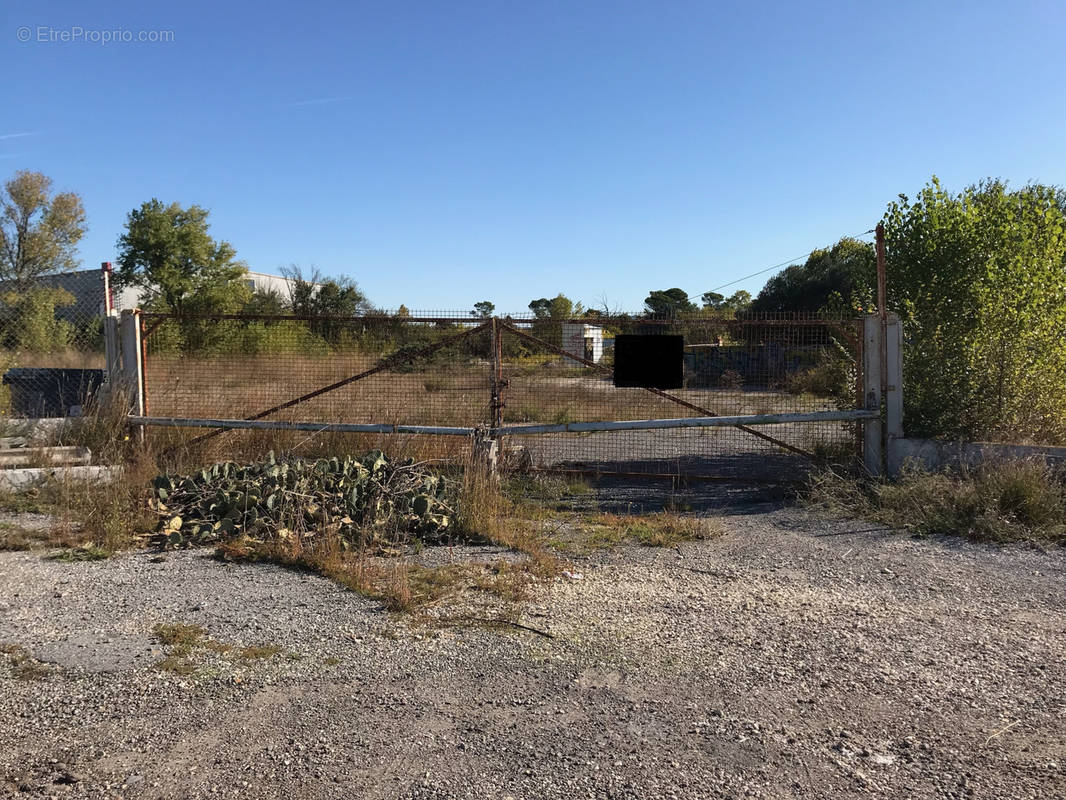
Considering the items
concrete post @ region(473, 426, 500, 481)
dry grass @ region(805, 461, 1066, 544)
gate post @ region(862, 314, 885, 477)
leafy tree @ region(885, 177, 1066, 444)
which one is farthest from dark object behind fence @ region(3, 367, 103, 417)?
leafy tree @ region(885, 177, 1066, 444)

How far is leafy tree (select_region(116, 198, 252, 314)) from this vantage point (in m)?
31.6

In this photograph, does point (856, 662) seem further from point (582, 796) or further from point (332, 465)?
point (332, 465)

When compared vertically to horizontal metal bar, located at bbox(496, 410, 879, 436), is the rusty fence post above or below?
above

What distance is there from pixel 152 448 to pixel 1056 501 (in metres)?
9.43

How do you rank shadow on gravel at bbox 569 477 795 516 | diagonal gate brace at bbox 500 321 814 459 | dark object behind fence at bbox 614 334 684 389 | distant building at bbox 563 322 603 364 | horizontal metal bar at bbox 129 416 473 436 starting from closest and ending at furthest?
shadow on gravel at bbox 569 477 795 516, horizontal metal bar at bbox 129 416 473 436, diagonal gate brace at bbox 500 321 814 459, dark object behind fence at bbox 614 334 684 389, distant building at bbox 563 322 603 364

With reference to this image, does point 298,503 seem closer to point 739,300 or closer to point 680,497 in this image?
point 680,497

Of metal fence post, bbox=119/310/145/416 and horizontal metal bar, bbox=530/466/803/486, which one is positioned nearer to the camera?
horizontal metal bar, bbox=530/466/803/486

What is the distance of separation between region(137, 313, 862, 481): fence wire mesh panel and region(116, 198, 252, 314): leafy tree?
23182 millimetres

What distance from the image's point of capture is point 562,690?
12.7 ft

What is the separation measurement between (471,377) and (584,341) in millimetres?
1463

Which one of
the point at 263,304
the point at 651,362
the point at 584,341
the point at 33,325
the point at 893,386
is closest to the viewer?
the point at 893,386

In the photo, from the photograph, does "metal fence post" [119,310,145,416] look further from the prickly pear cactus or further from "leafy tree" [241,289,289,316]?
"leafy tree" [241,289,289,316]

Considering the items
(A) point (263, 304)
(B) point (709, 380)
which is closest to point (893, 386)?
(B) point (709, 380)

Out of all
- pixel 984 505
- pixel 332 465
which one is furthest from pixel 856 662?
pixel 332 465
